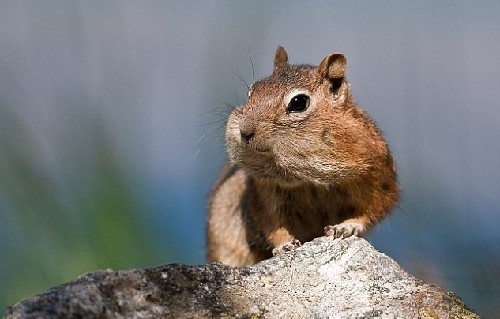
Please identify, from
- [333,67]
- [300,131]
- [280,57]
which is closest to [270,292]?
[300,131]

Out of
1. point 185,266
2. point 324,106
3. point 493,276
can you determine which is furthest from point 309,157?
point 493,276

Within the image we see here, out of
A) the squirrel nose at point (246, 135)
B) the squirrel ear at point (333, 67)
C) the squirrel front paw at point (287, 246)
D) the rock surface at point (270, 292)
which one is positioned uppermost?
the squirrel ear at point (333, 67)

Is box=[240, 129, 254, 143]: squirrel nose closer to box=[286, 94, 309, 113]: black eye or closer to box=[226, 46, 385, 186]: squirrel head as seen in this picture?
box=[226, 46, 385, 186]: squirrel head

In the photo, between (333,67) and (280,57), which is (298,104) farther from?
(280,57)

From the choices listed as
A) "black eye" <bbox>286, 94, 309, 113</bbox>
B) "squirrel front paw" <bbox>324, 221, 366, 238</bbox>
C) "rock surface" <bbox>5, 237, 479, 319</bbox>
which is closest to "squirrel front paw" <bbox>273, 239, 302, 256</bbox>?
"squirrel front paw" <bbox>324, 221, 366, 238</bbox>

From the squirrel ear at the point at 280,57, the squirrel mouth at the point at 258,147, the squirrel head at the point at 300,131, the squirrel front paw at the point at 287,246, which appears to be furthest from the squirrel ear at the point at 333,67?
the squirrel front paw at the point at 287,246

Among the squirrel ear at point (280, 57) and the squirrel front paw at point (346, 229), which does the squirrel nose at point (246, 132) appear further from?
Answer: the squirrel ear at point (280, 57)
